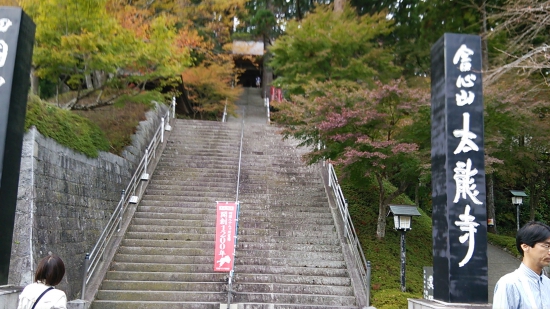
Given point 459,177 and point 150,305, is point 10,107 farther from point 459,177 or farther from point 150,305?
point 459,177

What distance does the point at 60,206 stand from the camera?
7305 millimetres

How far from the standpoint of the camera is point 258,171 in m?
12.5

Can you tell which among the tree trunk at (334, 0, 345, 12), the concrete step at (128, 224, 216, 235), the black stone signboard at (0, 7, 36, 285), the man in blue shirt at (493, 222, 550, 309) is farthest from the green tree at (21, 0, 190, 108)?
the tree trunk at (334, 0, 345, 12)

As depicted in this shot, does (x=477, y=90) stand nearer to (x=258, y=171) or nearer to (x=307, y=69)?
(x=258, y=171)

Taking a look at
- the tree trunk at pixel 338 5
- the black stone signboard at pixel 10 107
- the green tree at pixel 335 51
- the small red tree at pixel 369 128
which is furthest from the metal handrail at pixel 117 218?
the tree trunk at pixel 338 5

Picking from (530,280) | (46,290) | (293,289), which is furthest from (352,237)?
(46,290)

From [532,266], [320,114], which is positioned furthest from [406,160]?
[532,266]

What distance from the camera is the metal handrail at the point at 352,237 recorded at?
7.75m

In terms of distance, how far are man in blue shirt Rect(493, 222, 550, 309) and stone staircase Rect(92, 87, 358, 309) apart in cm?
528

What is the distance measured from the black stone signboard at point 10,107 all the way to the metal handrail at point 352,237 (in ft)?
18.1

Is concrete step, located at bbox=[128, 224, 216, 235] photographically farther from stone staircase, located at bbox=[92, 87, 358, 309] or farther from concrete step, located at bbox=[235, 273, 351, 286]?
concrete step, located at bbox=[235, 273, 351, 286]

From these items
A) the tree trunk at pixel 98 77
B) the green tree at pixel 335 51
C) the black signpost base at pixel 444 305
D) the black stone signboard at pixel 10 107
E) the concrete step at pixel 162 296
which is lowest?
the concrete step at pixel 162 296

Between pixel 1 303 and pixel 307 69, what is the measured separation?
11.9 meters

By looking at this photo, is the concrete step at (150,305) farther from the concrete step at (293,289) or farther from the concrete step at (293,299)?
the concrete step at (293,289)
